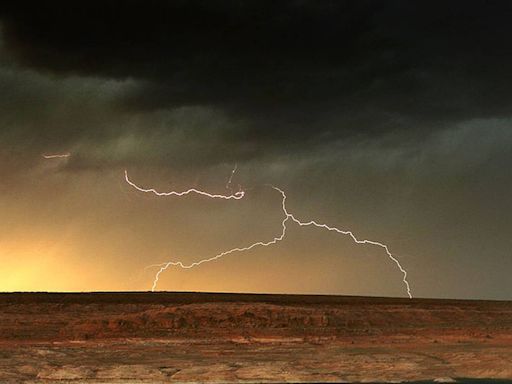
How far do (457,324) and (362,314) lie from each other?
21.1ft

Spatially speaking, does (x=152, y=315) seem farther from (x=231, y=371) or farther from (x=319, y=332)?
(x=231, y=371)

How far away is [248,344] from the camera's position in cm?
4016

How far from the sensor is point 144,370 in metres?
29.3

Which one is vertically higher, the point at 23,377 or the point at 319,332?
the point at 319,332

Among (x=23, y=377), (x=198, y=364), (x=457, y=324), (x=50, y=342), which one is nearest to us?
(x=23, y=377)

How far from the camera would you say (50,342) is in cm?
4144

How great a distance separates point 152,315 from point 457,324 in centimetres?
2030

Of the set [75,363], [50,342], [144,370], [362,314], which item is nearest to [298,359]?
[144,370]

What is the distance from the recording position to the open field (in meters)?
29.2

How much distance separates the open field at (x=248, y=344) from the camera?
2925 cm

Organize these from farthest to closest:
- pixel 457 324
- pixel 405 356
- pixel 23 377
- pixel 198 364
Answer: pixel 457 324 → pixel 405 356 → pixel 198 364 → pixel 23 377

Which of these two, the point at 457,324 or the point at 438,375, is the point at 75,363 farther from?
the point at 457,324

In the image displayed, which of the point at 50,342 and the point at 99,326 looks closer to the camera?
the point at 50,342

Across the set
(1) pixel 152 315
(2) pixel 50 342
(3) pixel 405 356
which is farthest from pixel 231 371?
(1) pixel 152 315
